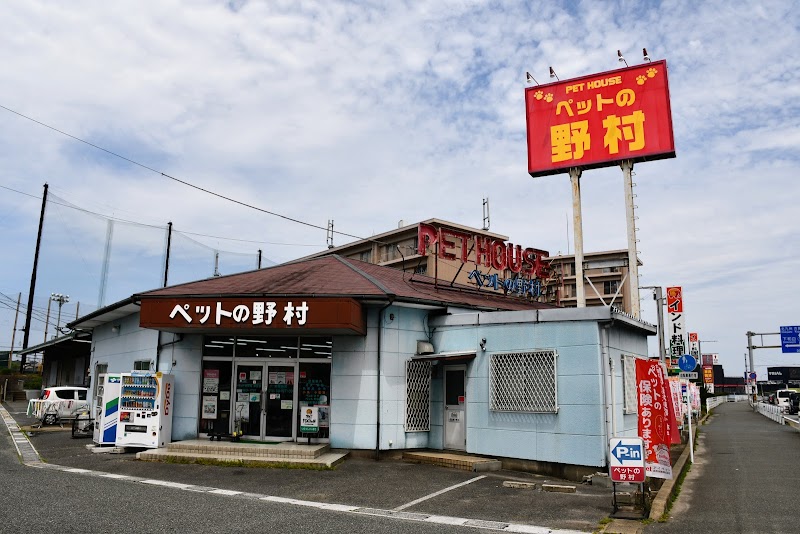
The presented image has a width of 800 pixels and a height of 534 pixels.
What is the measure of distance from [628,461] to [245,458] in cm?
784

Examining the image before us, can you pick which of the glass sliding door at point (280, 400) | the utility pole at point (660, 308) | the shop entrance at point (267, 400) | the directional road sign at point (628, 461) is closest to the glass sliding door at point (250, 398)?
the shop entrance at point (267, 400)

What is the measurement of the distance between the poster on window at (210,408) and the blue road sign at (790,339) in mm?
37808

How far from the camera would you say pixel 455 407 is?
13.6 m

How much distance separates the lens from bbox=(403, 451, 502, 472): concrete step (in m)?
12.0

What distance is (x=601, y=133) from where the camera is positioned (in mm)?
20016

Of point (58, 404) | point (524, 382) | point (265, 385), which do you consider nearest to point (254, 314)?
point (265, 385)

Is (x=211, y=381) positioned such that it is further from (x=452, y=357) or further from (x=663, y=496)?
(x=663, y=496)

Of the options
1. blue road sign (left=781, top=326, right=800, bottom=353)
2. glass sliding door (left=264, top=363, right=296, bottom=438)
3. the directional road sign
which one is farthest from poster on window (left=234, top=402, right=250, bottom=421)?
blue road sign (left=781, top=326, right=800, bottom=353)

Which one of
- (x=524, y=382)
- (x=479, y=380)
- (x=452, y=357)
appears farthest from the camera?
(x=452, y=357)

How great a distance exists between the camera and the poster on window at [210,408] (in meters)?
14.1

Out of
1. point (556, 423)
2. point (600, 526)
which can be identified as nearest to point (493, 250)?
point (556, 423)

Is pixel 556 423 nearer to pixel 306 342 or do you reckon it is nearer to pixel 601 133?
pixel 306 342

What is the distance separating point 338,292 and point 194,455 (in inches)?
187

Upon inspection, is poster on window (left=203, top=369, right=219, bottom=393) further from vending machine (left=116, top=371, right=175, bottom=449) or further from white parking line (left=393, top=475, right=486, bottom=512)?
white parking line (left=393, top=475, right=486, bottom=512)
